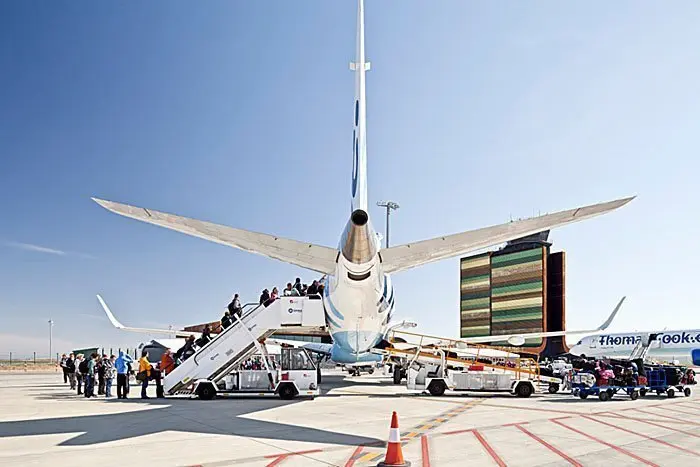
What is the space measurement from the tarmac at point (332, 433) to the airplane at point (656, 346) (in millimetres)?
34263

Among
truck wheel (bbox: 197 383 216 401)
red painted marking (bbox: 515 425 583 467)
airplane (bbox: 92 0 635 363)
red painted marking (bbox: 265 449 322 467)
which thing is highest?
airplane (bbox: 92 0 635 363)

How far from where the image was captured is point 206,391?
2059 cm

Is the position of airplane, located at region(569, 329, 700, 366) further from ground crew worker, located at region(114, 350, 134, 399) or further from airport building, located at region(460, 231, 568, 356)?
ground crew worker, located at region(114, 350, 134, 399)

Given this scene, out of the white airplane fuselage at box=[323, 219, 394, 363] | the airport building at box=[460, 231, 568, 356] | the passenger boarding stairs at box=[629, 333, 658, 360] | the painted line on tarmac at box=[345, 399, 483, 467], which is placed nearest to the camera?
the painted line on tarmac at box=[345, 399, 483, 467]

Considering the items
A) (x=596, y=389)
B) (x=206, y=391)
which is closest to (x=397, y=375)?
(x=596, y=389)

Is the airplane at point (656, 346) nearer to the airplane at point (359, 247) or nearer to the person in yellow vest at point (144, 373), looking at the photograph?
the airplane at point (359, 247)

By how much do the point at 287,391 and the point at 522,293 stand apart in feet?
151

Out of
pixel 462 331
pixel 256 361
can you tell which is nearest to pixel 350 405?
pixel 256 361

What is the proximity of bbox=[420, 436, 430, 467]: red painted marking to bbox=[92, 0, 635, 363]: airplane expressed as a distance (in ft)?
12.9

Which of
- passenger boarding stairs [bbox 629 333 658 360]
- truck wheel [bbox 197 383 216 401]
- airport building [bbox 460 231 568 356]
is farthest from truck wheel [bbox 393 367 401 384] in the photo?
airport building [bbox 460 231 568 356]

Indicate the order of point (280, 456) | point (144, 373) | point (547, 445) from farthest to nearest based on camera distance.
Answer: point (144, 373) < point (547, 445) < point (280, 456)

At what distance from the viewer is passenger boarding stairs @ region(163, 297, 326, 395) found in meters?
20.6

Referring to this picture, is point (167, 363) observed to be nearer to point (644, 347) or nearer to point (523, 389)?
point (523, 389)

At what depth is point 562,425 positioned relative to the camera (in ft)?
46.4
